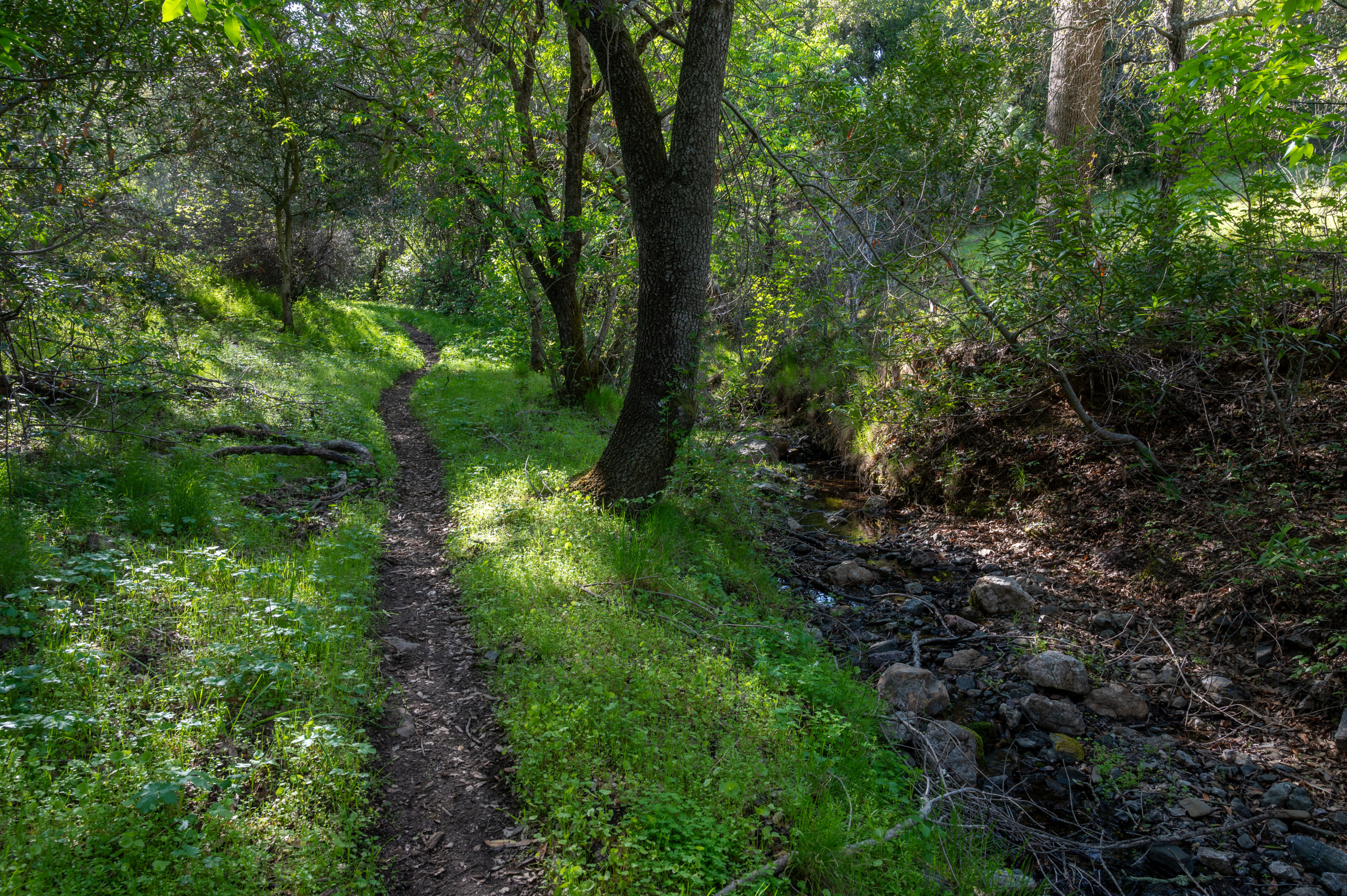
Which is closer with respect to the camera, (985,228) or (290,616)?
(290,616)

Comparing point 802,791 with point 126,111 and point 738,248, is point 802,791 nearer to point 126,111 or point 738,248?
point 738,248

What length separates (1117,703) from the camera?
5.02 m

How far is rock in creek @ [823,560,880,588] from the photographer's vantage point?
714 centimetres

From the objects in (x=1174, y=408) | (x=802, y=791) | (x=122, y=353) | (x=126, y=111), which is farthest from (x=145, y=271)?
(x=1174, y=408)

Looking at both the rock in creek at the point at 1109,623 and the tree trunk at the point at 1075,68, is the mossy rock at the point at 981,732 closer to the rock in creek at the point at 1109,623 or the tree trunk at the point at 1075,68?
the rock in creek at the point at 1109,623

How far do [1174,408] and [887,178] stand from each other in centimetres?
391

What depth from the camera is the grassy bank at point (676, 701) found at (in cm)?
305

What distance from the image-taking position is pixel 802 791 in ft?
11.0

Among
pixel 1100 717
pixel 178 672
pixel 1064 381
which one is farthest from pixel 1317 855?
pixel 178 672

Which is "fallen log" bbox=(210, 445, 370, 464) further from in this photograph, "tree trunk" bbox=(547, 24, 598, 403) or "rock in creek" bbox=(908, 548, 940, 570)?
"rock in creek" bbox=(908, 548, 940, 570)

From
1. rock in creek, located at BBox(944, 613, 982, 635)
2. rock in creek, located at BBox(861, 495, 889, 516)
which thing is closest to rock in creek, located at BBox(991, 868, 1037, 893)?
rock in creek, located at BBox(944, 613, 982, 635)

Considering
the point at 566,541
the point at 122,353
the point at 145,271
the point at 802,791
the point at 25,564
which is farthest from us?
the point at 145,271

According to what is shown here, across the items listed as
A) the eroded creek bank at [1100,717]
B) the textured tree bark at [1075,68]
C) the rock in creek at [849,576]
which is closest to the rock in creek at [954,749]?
the eroded creek bank at [1100,717]

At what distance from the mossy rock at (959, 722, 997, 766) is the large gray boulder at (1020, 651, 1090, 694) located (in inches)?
28.4
